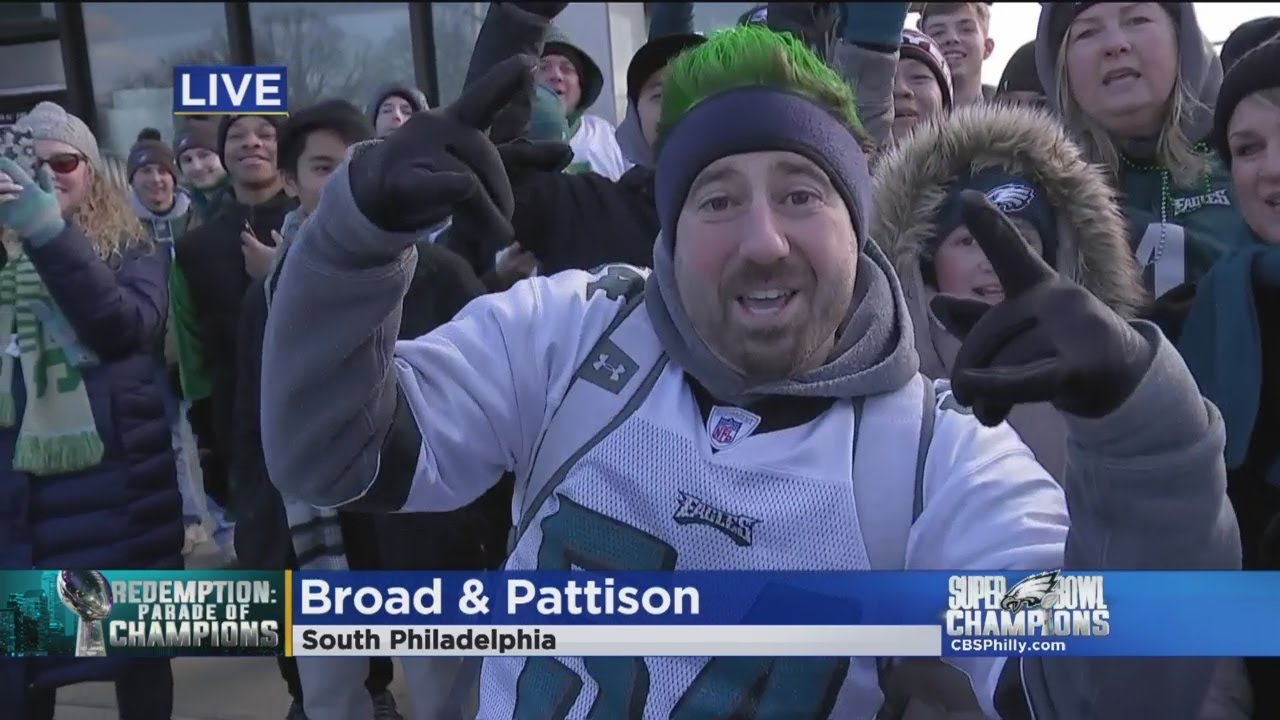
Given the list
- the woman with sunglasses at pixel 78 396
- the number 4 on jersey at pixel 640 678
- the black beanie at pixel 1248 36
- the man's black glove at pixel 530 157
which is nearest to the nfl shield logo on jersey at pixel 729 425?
the number 4 on jersey at pixel 640 678

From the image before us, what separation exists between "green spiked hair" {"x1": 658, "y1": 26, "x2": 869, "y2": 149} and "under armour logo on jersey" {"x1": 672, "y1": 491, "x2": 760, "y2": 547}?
37 centimetres

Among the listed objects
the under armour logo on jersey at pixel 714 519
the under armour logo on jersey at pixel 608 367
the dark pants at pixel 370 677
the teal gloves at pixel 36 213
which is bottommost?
the dark pants at pixel 370 677

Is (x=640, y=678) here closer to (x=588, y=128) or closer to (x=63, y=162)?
(x=63, y=162)

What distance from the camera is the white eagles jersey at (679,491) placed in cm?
93

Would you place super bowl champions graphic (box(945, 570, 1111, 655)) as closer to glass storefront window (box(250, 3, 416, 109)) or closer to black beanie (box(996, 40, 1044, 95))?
black beanie (box(996, 40, 1044, 95))

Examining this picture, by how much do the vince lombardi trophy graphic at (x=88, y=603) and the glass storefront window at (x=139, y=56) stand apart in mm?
684

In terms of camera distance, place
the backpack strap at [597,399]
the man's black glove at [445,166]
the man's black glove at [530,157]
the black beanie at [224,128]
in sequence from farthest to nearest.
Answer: the black beanie at [224,128]
the man's black glove at [530,157]
the backpack strap at [597,399]
the man's black glove at [445,166]

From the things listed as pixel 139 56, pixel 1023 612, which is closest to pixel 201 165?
pixel 139 56

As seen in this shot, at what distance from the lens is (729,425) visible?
38.6 inches

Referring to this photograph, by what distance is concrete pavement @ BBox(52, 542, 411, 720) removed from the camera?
1.92 meters

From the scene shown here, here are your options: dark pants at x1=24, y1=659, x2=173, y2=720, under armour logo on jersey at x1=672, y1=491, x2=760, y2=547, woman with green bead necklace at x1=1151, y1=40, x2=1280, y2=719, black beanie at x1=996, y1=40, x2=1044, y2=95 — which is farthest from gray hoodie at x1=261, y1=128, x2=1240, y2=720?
dark pants at x1=24, y1=659, x2=173, y2=720

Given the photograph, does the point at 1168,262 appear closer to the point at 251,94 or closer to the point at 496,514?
the point at 496,514

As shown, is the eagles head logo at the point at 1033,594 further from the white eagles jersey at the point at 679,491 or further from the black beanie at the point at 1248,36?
the black beanie at the point at 1248,36

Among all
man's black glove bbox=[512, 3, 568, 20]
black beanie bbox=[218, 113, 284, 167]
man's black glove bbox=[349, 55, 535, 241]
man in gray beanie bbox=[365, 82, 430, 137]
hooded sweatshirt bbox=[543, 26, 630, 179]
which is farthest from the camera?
hooded sweatshirt bbox=[543, 26, 630, 179]
